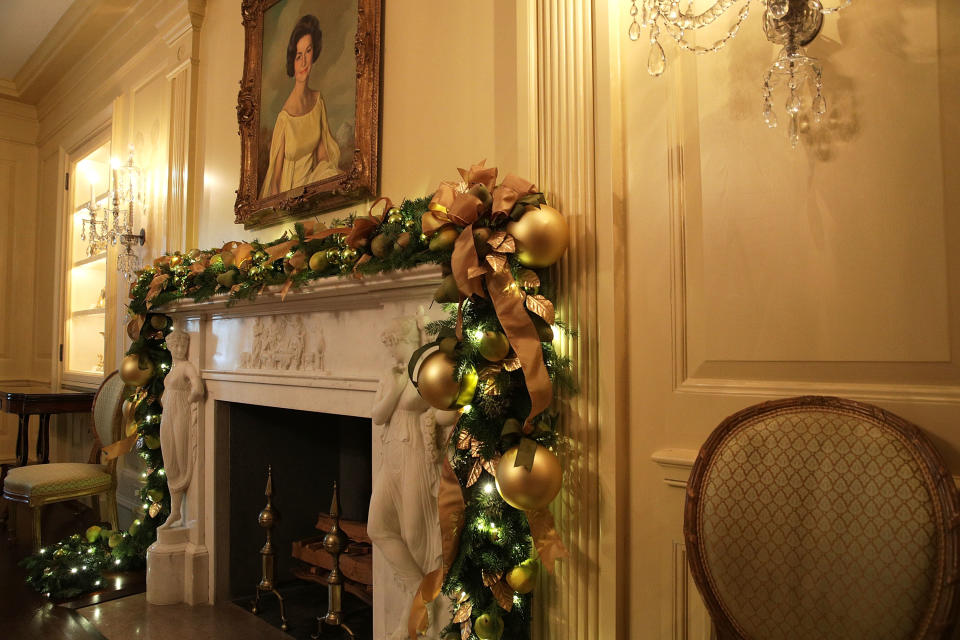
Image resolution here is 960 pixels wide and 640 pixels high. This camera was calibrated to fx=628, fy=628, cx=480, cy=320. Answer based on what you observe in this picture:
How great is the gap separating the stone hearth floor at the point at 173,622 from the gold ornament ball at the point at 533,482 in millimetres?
1502

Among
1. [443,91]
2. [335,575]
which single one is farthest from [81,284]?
[443,91]

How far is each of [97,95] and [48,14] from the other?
2.00 ft

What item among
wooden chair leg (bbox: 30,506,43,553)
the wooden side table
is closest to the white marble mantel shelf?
wooden chair leg (bbox: 30,506,43,553)

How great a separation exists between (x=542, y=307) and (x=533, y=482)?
422 millimetres

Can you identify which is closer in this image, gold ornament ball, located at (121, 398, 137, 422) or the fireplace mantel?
the fireplace mantel

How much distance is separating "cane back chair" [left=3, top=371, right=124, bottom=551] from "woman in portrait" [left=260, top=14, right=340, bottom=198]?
1.92 meters

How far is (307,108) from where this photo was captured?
2.67 meters

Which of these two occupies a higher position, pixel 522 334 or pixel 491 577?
pixel 522 334

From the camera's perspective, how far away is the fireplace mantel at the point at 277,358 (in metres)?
2.04

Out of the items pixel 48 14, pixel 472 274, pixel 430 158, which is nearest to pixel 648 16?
pixel 472 274

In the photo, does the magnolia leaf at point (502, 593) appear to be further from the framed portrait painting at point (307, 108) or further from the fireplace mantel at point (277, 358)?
the framed portrait painting at point (307, 108)

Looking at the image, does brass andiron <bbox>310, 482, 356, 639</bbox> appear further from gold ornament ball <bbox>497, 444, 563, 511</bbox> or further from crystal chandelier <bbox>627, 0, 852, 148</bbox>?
crystal chandelier <bbox>627, 0, 852, 148</bbox>

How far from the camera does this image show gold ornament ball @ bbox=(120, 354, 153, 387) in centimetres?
311

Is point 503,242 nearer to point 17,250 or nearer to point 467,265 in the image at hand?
point 467,265
